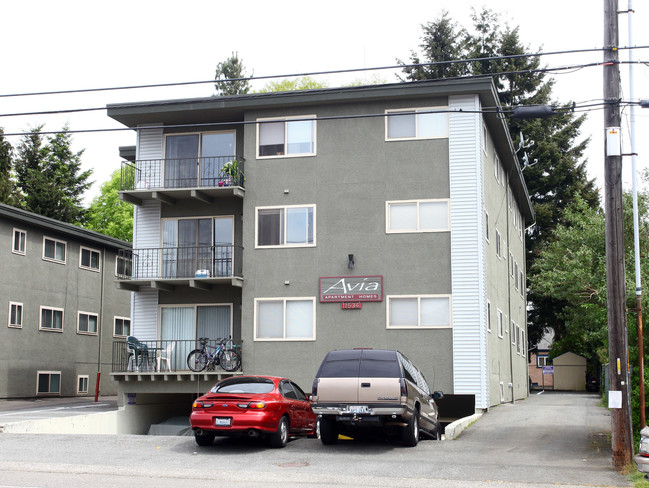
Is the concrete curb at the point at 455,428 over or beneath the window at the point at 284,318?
beneath

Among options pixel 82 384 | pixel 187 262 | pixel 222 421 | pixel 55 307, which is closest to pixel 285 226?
pixel 187 262

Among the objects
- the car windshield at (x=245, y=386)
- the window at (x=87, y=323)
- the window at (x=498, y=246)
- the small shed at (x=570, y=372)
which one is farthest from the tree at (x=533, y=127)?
the car windshield at (x=245, y=386)

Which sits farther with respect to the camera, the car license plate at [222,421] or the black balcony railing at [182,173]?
the black balcony railing at [182,173]

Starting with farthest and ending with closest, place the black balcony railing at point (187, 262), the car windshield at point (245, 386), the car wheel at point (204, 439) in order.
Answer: the black balcony railing at point (187, 262), the car windshield at point (245, 386), the car wheel at point (204, 439)

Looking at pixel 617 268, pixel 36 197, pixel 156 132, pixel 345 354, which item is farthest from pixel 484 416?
pixel 36 197

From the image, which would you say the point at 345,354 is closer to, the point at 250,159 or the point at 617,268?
the point at 617,268

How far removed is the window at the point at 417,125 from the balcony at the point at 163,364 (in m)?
8.61

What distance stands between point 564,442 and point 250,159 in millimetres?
13881

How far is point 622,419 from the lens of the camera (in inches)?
514

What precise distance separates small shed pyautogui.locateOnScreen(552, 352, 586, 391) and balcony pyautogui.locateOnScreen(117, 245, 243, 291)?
33.0 meters

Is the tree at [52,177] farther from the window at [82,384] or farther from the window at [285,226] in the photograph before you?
the window at [285,226]

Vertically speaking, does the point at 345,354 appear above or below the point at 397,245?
below

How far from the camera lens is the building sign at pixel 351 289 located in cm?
2430

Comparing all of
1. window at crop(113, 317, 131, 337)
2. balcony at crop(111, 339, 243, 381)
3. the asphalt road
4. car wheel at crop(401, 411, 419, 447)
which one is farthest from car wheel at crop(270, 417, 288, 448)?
window at crop(113, 317, 131, 337)
